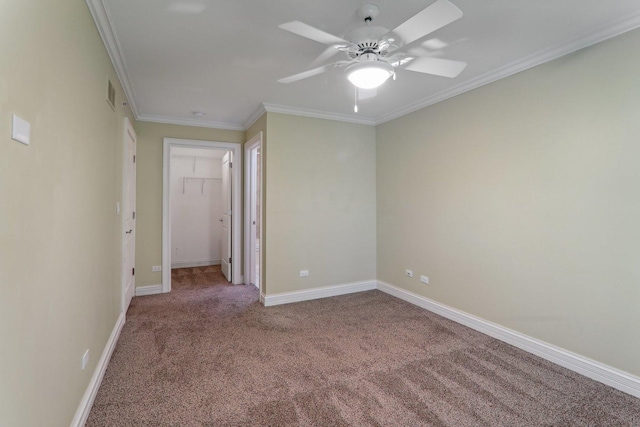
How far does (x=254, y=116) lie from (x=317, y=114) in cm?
86

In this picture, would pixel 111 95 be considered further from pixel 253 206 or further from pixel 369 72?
pixel 253 206

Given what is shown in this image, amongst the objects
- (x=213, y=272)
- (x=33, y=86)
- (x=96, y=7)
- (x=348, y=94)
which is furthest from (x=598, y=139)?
(x=213, y=272)

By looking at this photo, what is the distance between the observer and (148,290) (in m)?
4.34

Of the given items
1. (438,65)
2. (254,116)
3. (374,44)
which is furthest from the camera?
(254,116)

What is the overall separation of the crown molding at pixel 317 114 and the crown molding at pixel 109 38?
144cm

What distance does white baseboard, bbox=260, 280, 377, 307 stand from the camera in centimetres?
391

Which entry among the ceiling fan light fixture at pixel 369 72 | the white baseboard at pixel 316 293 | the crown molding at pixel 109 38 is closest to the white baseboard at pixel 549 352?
the white baseboard at pixel 316 293

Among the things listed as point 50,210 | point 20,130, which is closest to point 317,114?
point 50,210

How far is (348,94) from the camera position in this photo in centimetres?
350

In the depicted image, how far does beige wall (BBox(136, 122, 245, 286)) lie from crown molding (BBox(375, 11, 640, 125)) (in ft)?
11.6

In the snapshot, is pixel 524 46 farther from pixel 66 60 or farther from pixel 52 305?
pixel 52 305

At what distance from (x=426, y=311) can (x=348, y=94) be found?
8.75ft

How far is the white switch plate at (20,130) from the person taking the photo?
1.02 m

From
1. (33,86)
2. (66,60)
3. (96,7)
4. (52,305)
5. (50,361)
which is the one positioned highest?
(96,7)
